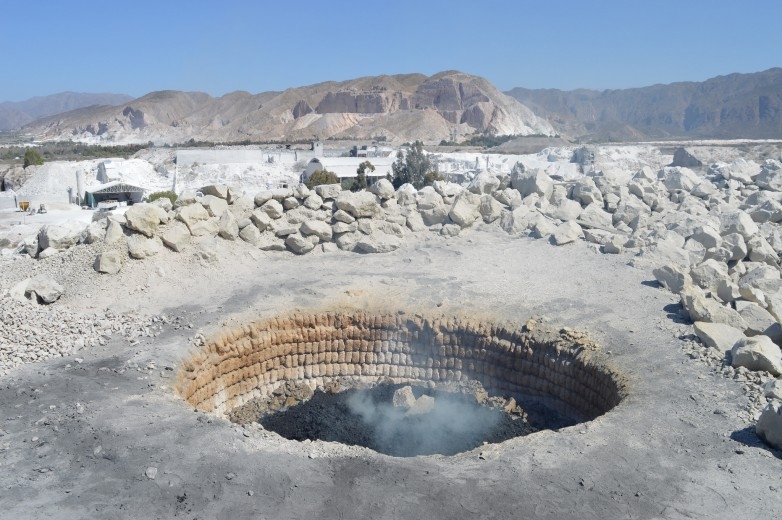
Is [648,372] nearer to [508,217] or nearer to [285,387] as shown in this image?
[285,387]

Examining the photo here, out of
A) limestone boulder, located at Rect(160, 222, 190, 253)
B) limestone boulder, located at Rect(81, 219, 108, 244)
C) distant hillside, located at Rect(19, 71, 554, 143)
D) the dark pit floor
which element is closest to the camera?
the dark pit floor

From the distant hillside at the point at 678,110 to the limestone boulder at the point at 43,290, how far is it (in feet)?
329

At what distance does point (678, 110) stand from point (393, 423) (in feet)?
561

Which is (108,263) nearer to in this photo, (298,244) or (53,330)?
(53,330)

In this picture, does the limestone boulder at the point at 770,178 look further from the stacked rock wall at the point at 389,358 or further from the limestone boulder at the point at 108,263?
the limestone boulder at the point at 108,263

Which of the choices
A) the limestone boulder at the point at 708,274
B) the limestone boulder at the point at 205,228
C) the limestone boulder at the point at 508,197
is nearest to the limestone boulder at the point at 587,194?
the limestone boulder at the point at 508,197

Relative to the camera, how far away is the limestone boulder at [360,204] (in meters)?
16.0

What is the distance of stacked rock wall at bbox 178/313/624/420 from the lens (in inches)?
431

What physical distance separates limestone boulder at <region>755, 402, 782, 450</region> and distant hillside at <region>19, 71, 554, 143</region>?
81577 millimetres

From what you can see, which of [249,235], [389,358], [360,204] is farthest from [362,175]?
[389,358]

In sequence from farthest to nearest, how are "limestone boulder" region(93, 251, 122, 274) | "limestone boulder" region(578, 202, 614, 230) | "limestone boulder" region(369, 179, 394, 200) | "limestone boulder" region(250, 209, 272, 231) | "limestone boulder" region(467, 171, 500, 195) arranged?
"limestone boulder" region(467, 171, 500, 195) < "limestone boulder" region(369, 179, 394, 200) < "limestone boulder" region(578, 202, 614, 230) < "limestone boulder" region(250, 209, 272, 231) < "limestone boulder" region(93, 251, 122, 274)

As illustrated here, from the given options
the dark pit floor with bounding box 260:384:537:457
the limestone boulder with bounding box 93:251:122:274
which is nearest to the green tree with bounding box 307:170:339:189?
the limestone boulder with bounding box 93:251:122:274

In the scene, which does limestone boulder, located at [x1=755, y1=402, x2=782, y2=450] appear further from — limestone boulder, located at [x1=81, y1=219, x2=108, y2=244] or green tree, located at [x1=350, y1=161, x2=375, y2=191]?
green tree, located at [x1=350, y1=161, x2=375, y2=191]

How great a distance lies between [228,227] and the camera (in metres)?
14.9
